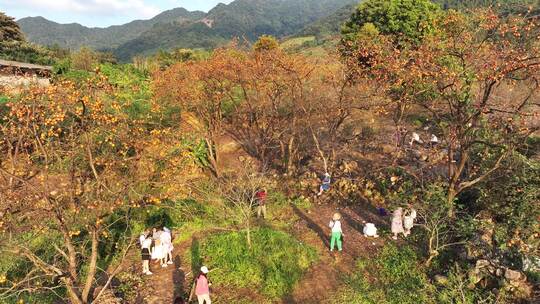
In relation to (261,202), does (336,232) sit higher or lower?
lower

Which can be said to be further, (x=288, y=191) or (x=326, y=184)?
(x=288, y=191)

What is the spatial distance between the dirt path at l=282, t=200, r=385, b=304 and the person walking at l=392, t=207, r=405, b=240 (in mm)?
674

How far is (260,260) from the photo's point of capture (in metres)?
12.7

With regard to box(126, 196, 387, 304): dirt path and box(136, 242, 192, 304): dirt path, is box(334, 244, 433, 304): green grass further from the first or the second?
box(136, 242, 192, 304): dirt path

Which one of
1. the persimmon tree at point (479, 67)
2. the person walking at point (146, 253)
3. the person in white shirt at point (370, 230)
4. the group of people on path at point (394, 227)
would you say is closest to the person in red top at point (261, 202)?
the group of people on path at point (394, 227)

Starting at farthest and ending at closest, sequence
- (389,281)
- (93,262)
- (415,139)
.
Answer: (415,139)
(389,281)
(93,262)

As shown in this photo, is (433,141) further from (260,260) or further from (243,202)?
(260,260)

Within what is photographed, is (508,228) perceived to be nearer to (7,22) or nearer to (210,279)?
(210,279)

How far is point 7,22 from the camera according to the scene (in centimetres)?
4212

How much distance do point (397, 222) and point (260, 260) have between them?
5.72 meters

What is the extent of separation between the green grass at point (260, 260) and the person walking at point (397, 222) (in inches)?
135

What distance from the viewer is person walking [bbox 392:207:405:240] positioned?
44.8 feet

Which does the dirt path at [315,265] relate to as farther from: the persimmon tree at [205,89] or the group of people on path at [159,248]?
the persimmon tree at [205,89]

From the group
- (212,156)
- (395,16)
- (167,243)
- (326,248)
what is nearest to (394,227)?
Result: (326,248)
